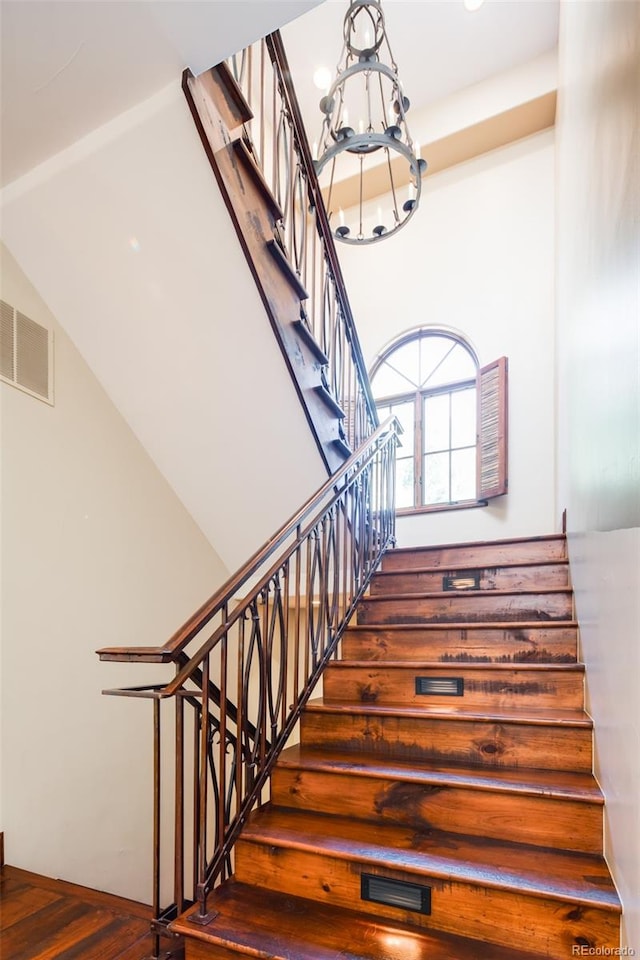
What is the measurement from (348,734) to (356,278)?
471cm

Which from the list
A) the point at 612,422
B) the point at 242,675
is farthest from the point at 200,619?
the point at 612,422

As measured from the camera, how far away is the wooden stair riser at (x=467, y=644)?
231 cm

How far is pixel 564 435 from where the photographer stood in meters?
3.34

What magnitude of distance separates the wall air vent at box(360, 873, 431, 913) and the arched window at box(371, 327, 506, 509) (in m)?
3.53

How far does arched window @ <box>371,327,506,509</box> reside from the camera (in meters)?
4.96

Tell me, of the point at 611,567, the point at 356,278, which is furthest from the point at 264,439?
the point at 356,278

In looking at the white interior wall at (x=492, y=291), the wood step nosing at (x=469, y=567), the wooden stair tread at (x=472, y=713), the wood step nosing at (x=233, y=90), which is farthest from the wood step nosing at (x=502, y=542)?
the wood step nosing at (x=233, y=90)

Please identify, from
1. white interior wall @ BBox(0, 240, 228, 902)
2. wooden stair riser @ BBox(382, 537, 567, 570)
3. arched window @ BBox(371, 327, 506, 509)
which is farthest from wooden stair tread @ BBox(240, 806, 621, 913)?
arched window @ BBox(371, 327, 506, 509)

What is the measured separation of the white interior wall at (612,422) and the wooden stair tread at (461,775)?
0.10 metres

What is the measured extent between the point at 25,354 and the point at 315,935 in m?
2.54

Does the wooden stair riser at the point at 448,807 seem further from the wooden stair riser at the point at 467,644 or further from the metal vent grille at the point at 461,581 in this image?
the metal vent grille at the point at 461,581

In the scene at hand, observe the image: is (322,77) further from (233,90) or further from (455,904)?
(455,904)

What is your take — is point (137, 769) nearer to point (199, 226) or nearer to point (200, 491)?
point (200, 491)
